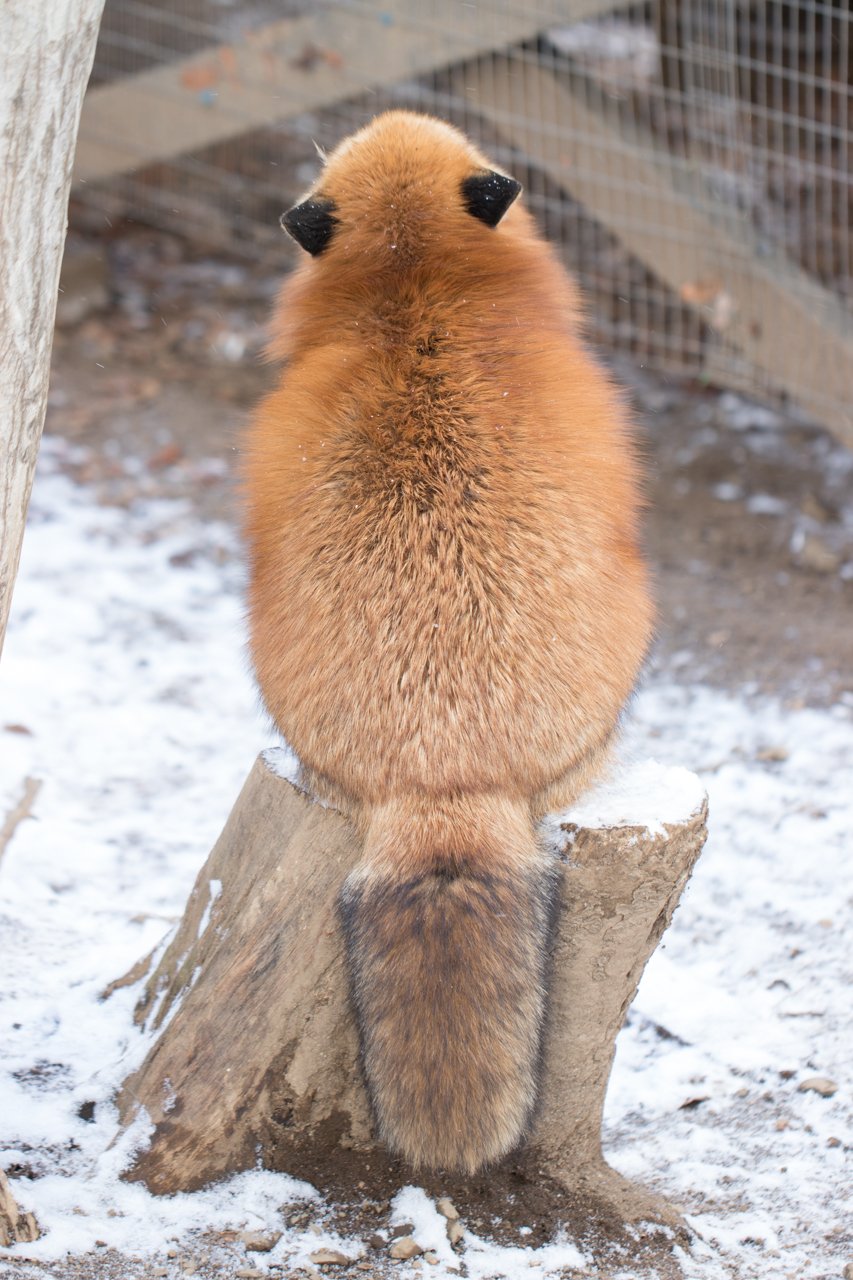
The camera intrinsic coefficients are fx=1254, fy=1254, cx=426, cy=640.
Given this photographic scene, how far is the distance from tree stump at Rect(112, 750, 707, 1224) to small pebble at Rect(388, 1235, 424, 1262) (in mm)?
218

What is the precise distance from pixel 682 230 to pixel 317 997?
14.9 feet

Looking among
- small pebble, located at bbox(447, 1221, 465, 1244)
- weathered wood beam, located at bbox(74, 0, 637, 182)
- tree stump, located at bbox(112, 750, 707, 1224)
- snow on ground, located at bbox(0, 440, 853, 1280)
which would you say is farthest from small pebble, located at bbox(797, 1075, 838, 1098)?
weathered wood beam, located at bbox(74, 0, 637, 182)

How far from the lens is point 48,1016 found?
10.9ft

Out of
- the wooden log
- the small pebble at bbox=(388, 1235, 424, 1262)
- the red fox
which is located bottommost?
the small pebble at bbox=(388, 1235, 424, 1262)

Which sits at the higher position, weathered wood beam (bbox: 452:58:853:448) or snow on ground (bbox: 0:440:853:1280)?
weathered wood beam (bbox: 452:58:853:448)

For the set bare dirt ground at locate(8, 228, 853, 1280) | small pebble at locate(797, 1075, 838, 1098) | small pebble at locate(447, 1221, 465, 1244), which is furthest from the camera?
bare dirt ground at locate(8, 228, 853, 1280)

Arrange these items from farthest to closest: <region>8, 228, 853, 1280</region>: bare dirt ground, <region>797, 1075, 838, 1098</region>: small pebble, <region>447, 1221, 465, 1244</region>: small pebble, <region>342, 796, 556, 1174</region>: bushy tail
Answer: <region>8, 228, 853, 1280</region>: bare dirt ground → <region>797, 1075, 838, 1098</region>: small pebble → <region>447, 1221, 465, 1244</region>: small pebble → <region>342, 796, 556, 1174</region>: bushy tail

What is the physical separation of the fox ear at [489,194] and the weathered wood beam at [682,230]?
3469 millimetres

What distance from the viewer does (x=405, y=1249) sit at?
8.70 feet

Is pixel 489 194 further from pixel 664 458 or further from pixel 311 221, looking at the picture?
pixel 664 458

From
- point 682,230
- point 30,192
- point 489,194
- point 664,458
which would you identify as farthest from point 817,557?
point 30,192

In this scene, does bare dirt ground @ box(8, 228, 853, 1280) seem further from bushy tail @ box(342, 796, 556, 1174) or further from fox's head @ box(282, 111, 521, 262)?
bushy tail @ box(342, 796, 556, 1174)

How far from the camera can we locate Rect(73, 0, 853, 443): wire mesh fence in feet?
19.6

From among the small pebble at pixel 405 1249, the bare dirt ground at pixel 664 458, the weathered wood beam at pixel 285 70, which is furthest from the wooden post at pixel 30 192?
the weathered wood beam at pixel 285 70
